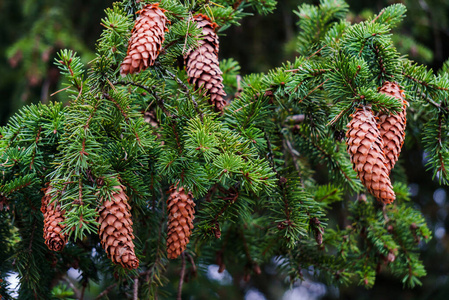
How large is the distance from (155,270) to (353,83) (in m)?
0.75

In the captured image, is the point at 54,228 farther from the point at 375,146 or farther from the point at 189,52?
the point at 375,146

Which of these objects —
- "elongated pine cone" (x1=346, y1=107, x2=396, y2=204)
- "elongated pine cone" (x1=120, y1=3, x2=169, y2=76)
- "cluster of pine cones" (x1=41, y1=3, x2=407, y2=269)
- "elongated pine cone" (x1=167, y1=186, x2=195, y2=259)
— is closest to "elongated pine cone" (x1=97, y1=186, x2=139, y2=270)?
"cluster of pine cones" (x1=41, y1=3, x2=407, y2=269)

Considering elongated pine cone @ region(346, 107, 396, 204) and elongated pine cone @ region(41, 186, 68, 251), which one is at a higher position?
elongated pine cone @ region(41, 186, 68, 251)

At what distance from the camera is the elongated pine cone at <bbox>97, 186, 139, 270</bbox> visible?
0.84 m

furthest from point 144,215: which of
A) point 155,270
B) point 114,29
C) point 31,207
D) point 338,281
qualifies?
point 338,281

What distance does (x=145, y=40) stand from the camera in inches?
32.8

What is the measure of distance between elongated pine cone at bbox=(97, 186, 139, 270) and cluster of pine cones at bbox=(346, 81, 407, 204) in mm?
503

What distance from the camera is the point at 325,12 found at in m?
1.34

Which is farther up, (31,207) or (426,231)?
(31,207)

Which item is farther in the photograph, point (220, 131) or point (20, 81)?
point (20, 81)

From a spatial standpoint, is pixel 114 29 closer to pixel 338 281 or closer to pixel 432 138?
pixel 432 138

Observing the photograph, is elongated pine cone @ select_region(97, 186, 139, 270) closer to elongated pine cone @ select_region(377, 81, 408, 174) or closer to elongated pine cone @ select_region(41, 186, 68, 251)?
elongated pine cone @ select_region(41, 186, 68, 251)

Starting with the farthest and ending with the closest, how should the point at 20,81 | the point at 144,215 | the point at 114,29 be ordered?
the point at 20,81 → the point at 144,215 → the point at 114,29

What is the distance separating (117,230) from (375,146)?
57 cm
